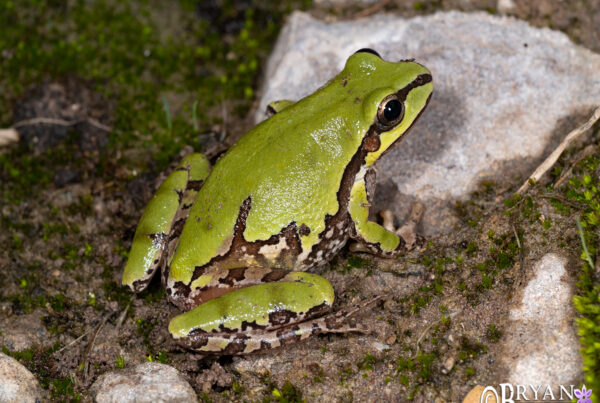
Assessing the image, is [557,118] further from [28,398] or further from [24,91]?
[24,91]

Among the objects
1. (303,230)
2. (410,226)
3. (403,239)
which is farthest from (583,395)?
(303,230)

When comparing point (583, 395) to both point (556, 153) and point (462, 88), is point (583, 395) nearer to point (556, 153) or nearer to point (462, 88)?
point (556, 153)

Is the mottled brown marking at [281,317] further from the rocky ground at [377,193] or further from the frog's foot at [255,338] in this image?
the rocky ground at [377,193]

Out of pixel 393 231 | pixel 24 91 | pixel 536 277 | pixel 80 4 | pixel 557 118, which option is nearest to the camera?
pixel 536 277

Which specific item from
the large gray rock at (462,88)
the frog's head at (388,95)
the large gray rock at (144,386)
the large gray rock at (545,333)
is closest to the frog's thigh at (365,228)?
the frog's head at (388,95)

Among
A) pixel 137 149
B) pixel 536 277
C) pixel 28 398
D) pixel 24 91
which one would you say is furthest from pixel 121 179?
pixel 536 277

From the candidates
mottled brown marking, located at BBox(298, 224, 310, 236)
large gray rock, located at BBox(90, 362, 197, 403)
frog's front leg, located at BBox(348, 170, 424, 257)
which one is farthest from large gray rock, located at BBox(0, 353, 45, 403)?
frog's front leg, located at BBox(348, 170, 424, 257)
